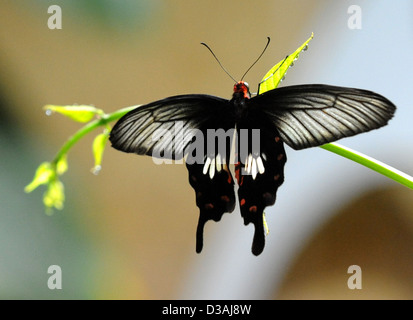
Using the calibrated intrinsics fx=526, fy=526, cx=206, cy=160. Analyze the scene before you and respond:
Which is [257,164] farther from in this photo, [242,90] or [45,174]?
[45,174]

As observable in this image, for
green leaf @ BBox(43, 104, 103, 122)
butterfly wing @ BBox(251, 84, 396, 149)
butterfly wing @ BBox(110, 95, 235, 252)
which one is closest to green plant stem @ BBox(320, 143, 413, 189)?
butterfly wing @ BBox(251, 84, 396, 149)

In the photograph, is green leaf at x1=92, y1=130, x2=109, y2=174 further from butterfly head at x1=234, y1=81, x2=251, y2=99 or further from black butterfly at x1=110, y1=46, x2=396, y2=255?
butterfly head at x1=234, y1=81, x2=251, y2=99

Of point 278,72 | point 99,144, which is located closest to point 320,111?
point 278,72

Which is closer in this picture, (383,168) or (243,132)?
(383,168)

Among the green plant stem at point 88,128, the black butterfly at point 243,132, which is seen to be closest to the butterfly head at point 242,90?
the black butterfly at point 243,132

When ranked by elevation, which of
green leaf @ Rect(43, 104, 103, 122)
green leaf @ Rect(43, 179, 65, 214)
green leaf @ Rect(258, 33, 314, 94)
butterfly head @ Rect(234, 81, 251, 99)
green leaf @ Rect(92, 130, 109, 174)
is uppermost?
green leaf @ Rect(258, 33, 314, 94)

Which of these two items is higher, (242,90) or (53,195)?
(242,90)

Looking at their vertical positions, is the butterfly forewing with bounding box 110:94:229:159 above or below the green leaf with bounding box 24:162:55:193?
above

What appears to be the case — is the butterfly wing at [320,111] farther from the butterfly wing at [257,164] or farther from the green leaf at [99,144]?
the green leaf at [99,144]
